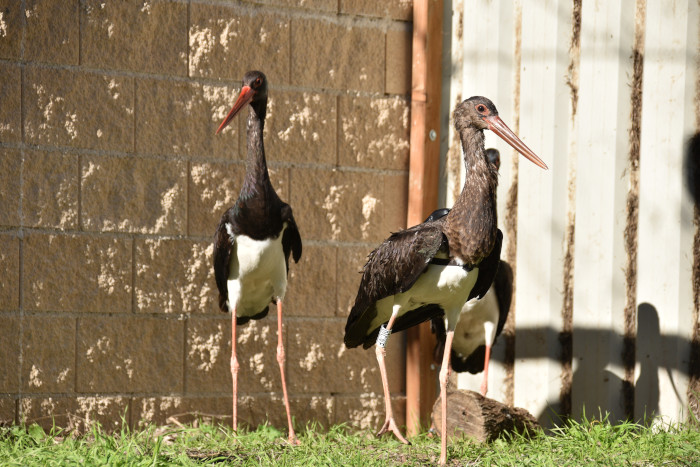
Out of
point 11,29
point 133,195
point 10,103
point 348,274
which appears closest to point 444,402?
point 348,274

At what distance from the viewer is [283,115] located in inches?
208

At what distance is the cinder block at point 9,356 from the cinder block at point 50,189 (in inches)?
21.5

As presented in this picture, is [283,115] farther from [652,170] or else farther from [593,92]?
[652,170]

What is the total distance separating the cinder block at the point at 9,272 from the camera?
4707mm

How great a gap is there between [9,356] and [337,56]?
8.31ft

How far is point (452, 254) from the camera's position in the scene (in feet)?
13.8

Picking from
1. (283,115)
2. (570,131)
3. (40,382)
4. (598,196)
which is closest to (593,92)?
(570,131)

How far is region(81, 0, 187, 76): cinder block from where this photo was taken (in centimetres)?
488

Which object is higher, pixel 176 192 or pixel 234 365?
pixel 176 192

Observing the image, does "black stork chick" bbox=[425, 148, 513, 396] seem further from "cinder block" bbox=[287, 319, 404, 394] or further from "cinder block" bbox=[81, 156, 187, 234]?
"cinder block" bbox=[81, 156, 187, 234]

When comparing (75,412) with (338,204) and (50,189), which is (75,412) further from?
(338,204)

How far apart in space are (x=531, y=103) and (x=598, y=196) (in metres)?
0.70

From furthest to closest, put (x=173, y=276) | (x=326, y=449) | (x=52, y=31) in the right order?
(x=173, y=276) < (x=52, y=31) < (x=326, y=449)

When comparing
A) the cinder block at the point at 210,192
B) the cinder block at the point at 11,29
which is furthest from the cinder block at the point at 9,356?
the cinder block at the point at 11,29
